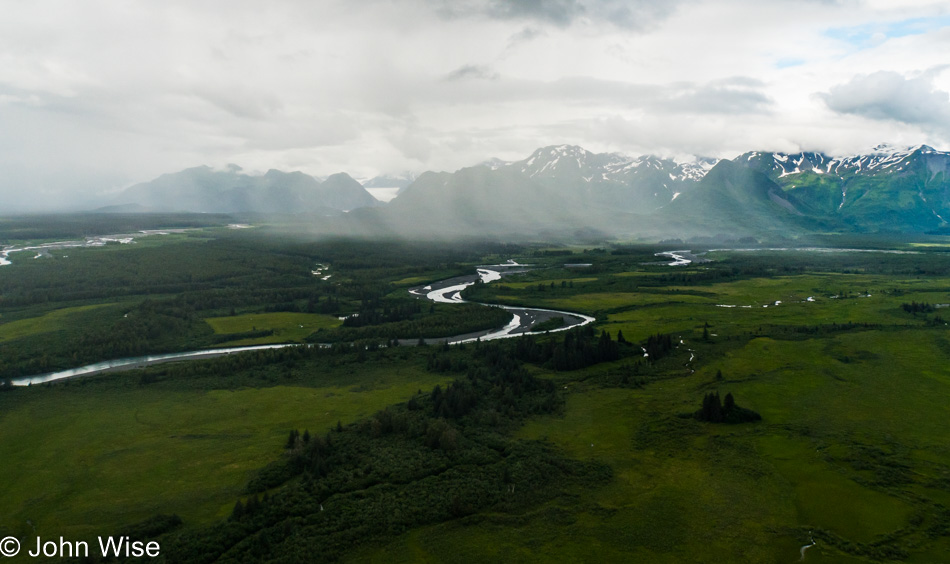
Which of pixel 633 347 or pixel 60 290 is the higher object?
pixel 60 290

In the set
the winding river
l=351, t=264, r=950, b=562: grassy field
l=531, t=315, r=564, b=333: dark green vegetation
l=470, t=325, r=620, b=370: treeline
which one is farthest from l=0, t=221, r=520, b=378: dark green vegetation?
l=351, t=264, r=950, b=562: grassy field

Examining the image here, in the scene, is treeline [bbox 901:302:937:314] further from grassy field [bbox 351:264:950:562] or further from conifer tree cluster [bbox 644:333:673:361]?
conifer tree cluster [bbox 644:333:673:361]

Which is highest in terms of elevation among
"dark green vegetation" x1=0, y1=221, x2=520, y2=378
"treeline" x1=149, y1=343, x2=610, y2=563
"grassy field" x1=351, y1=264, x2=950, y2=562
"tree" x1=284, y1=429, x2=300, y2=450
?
"dark green vegetation" x1=0, y1=221, x2=520, y2=378

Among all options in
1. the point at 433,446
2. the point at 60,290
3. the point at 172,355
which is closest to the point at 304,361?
the point at 172,355

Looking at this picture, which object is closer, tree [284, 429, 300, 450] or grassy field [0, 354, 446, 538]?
grassy field [0, 354, 446, 538]

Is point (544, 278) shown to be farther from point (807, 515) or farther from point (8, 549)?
point (8, 549)

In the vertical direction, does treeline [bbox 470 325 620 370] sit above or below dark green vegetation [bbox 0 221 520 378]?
below

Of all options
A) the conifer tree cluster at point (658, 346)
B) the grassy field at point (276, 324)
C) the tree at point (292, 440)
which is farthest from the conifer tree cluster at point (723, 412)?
the grassy field at point (276, 324)
